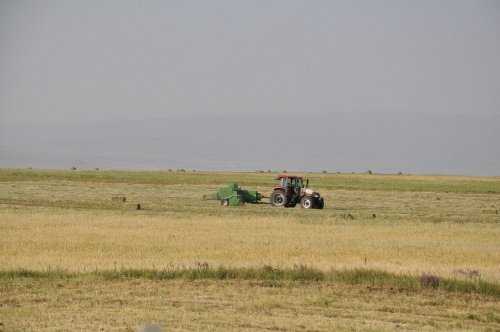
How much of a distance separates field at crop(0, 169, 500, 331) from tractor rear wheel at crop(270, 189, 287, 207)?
3.17m

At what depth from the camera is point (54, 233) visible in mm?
28312

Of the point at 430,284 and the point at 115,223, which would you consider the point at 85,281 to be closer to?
the point at 430,284

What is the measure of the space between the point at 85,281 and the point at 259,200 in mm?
28435

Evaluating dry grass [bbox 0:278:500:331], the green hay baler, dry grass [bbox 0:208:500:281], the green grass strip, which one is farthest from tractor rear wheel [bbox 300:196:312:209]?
dry grass [bbox 0:278:500:331]

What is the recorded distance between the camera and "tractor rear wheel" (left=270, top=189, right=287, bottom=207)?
44.8 meters

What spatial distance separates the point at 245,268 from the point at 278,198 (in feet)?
83.0

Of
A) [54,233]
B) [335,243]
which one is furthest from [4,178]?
[335,243]

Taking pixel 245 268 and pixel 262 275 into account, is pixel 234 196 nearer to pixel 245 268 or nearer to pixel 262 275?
pixel 245 268

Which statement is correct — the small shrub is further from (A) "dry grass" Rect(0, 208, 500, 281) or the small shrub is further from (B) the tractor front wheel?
(B) the tractor front wheel

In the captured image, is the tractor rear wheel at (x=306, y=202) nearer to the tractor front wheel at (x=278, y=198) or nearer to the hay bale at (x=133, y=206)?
→ the tractor front wheel at (x=278, y=198)

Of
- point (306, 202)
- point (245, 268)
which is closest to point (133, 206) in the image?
point (306, 202)

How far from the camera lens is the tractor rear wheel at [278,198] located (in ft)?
147

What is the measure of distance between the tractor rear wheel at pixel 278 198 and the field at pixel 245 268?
3.17 metres

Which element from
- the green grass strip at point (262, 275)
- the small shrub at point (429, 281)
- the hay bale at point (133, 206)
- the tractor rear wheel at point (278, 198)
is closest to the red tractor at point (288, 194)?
the tractor rear wheel at point (278, 198)
